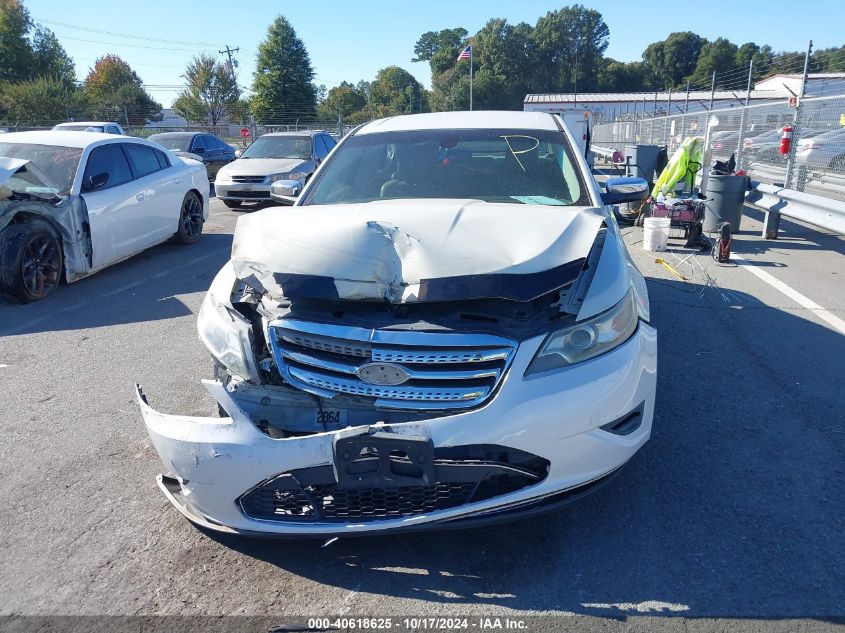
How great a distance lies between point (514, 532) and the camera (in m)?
2.79

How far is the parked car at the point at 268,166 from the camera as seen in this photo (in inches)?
506

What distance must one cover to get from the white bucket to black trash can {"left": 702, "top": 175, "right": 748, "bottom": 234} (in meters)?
1.47

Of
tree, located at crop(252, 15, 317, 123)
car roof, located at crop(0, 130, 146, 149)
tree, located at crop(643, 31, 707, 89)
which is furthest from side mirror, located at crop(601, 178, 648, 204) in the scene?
tree, located at crop(643, 31, 707, 89)

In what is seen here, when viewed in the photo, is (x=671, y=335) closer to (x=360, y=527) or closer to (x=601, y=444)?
(x=601, y=444)

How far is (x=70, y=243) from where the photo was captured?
6996mm

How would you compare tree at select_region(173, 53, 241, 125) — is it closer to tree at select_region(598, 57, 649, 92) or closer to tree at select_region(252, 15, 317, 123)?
tree at select_region(252, 15, 317, 123)

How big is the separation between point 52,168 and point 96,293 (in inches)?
61.7

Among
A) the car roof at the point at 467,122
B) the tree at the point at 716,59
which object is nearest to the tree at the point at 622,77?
the tree at the point at 716,59

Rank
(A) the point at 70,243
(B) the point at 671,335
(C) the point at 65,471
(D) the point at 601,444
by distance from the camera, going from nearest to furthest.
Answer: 1. (D) the point at 601,444
2. (C) the point at 65,471
3. (B) the point at 671,335
4. (A) the point at 70,243

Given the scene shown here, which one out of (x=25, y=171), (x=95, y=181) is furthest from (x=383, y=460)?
(x=25, y=171)

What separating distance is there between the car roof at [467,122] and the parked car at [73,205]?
4004 millimetres

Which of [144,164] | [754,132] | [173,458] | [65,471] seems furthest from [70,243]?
[754,132]

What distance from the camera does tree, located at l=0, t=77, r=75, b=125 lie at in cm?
3550

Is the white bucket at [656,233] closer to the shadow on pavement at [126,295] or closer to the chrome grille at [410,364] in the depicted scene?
the shadow on pavement at [126,295]
